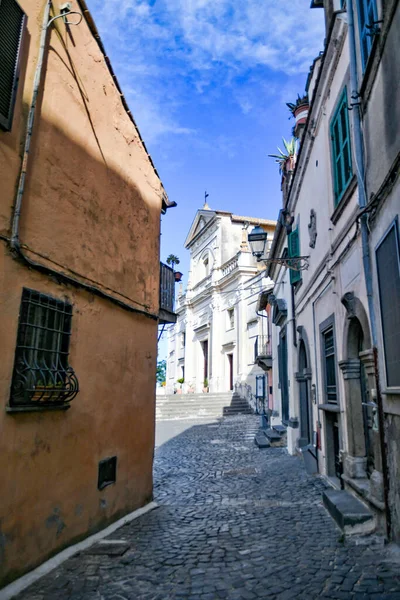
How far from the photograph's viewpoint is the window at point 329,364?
6830 mm

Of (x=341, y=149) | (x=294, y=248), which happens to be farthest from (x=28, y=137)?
(x=294, y=248)

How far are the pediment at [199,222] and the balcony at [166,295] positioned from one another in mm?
25461

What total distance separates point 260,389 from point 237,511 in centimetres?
1204

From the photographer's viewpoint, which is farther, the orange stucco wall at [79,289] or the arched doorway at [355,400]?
the arched doorway at [355,400]

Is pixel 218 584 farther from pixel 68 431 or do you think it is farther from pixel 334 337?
pixel 334 337

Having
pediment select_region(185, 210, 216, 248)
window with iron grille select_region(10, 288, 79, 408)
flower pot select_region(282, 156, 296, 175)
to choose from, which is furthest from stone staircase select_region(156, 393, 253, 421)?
window with iron grille select_region(10, 288, 79, 408)

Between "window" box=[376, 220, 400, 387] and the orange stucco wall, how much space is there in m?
3.11

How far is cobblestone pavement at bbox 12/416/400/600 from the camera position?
344cm

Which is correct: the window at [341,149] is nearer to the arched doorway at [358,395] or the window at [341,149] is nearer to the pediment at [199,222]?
the arched doorway at [358,395]

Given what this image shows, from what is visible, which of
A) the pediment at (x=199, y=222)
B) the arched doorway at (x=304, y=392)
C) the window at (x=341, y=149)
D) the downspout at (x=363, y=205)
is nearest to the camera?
the downspout at (x=363, y=205)

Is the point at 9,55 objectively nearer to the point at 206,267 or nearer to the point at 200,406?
the point at 200,406

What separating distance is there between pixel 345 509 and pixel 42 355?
11.9ft

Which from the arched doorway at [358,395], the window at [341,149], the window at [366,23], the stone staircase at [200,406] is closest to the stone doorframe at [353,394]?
the arched doorway at [358,395]

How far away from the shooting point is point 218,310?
3105cm
